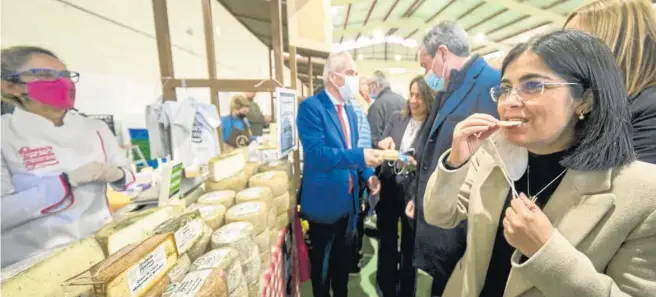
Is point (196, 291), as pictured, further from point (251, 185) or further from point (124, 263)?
point (251, 185)

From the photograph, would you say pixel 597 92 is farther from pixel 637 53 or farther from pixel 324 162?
pixel 324 162

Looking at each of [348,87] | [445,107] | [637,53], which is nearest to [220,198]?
[348,87]

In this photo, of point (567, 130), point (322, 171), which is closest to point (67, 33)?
point (322, 171)

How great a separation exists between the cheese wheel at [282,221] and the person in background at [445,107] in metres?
0.79

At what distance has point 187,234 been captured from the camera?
85 centimetres

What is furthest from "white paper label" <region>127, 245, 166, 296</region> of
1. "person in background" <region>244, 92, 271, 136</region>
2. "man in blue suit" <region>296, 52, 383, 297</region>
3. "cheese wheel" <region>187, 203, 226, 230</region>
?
"person in background" <region>244, 92, 271, 136</region>

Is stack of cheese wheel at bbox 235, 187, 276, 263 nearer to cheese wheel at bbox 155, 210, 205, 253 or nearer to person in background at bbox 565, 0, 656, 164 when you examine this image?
cheese wheel at bbox 155, 210, 205, 253

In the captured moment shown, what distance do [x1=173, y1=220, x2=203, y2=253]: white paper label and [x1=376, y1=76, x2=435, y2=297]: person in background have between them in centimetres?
159

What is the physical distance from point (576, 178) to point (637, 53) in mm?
452

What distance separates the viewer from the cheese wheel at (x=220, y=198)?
Answer: 1304mm

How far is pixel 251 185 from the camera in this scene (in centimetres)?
164

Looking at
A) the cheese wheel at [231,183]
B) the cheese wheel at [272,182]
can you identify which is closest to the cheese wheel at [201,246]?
the cheese wheel at [231,183]

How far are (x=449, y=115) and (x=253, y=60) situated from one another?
17.2ft

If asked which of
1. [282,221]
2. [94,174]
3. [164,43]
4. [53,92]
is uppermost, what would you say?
[164,43]
